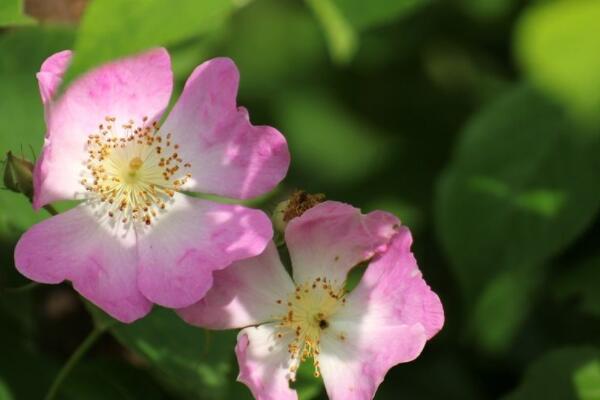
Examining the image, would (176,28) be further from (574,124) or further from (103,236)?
(574,124)

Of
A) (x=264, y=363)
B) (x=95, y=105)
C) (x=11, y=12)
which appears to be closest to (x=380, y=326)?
(x=264, y=363)

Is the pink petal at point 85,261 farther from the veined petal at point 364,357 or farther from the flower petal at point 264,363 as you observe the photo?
the veined petal at point 364,357

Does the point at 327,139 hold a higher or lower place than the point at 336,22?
lower

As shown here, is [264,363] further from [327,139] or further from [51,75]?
[327,139]

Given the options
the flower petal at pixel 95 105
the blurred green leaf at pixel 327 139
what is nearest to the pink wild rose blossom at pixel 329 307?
the flower petal at pixel 95 105

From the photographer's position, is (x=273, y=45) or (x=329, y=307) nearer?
(x=329, y=307)

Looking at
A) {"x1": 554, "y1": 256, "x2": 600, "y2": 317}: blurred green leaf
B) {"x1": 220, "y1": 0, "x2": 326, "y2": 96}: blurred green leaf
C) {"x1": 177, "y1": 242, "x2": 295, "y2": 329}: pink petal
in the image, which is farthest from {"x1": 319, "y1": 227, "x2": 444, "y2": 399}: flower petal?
{"x1": 220, "y1": 0, "x2": 326, "y2": 96}: blurred green leaf
